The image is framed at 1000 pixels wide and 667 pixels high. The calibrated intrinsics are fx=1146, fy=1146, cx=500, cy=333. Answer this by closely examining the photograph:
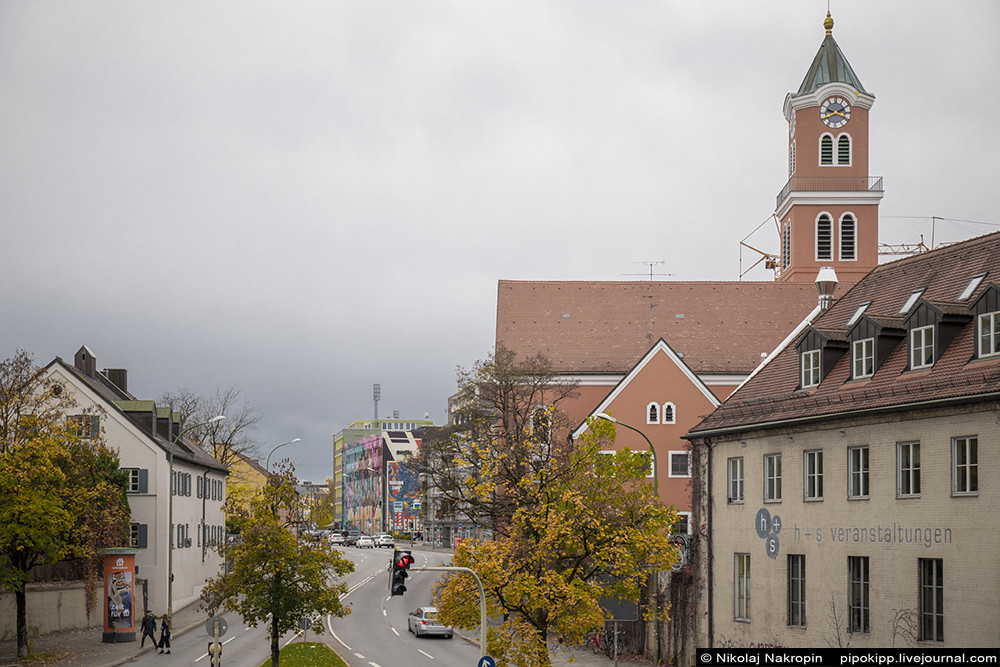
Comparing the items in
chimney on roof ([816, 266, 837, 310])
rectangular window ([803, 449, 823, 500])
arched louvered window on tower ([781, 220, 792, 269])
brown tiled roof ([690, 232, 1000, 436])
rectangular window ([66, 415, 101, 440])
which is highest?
arched louvered window on tower ([781, 220, 792, 269])

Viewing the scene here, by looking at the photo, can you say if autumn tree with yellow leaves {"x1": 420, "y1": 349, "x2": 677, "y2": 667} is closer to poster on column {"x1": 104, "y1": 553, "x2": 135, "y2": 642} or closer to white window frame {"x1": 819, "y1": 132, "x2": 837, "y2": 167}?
poster on column {"x1": 104, "y1": 553, "x2": 135, "y2": 642}

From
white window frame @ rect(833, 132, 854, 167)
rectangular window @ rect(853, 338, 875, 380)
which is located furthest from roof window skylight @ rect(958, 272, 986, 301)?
white window frame @ rect(833, 132, 854, 167)

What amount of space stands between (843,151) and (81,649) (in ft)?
189

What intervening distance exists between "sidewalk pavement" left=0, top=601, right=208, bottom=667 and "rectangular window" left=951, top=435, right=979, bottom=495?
28350 millimetres

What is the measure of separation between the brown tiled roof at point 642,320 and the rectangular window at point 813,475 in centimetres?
3930

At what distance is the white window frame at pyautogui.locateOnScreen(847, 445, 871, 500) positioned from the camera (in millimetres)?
29109

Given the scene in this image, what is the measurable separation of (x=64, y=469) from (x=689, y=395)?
30977 millimetres

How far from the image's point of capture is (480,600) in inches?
1040

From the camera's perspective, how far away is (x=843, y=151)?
7781 centimetres

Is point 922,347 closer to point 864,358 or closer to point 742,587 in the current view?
point 864,358

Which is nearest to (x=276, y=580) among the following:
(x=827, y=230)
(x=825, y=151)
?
(x=827, y=230)

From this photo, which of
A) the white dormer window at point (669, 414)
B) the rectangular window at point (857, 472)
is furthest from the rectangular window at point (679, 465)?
the rectangular window at point (857, 472)

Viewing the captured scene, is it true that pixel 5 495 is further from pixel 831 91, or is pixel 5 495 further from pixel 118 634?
pixel 831 91

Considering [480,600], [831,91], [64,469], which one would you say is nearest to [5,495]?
[64,469]
